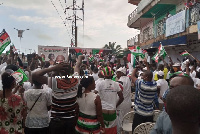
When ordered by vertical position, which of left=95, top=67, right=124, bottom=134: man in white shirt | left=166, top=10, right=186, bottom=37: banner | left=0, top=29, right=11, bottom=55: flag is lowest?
left=95, top=67, right=124, bottom=134: man in white shirt

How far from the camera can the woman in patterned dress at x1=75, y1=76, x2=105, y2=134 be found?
3748 millimetres

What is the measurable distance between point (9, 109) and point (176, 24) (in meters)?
13.2

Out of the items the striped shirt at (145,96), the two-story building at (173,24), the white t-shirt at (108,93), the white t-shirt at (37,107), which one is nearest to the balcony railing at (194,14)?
the two-story building at (173,24)

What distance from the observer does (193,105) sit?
1418mm

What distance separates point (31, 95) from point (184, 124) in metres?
2.76

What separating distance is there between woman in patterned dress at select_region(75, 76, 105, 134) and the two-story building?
1023 centimetres

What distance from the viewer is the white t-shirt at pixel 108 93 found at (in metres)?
4.64

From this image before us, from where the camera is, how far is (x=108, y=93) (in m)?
4.69

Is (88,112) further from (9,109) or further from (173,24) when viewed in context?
(173,24)

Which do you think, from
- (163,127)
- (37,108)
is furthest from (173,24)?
(163,127)

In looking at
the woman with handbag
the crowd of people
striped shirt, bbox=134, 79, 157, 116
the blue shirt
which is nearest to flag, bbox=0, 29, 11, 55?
the crowd of people

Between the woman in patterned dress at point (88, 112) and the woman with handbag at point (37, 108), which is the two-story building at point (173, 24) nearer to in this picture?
the woman in patterned dress at point (88, 112)

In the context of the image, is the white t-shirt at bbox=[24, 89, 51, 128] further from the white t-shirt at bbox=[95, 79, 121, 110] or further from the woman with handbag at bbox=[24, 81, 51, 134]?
the white t-shirt at bbox=[95, 79, 121, 110]

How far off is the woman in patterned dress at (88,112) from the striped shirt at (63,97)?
0.15 m
